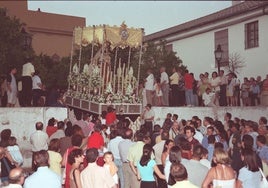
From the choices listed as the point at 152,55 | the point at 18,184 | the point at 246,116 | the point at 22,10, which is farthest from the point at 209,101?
the point at 22,10

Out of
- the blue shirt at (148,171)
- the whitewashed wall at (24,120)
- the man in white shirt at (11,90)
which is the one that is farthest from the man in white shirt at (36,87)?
the blue shirt at (148,171)

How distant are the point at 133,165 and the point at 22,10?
3243cm

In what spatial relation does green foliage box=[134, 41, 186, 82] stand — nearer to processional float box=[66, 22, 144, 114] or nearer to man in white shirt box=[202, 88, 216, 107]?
man in white shirt box=[202, 88, 216, 107]

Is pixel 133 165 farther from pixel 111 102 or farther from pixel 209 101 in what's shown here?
pixel 209 101

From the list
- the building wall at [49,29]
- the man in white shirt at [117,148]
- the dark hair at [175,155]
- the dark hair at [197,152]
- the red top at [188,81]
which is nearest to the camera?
the dark hair at [175,155]

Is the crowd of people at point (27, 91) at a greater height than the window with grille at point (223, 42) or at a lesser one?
lesser

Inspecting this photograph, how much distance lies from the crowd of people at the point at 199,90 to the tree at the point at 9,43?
8.11m

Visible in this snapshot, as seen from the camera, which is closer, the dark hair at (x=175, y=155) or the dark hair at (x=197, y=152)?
the dark hair at (x=175, y=155)

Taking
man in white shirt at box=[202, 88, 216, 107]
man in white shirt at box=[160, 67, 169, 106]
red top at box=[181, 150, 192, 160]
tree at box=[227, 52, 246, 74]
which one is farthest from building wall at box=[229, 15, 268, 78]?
red top at box=[181, 150, 192, 160]

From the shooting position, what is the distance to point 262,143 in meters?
9.41

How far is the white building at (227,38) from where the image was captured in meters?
25.9

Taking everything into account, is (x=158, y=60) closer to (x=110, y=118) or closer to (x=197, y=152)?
(x=110, y=118)

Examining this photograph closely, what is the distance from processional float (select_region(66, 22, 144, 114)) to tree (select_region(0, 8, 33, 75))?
295 inches

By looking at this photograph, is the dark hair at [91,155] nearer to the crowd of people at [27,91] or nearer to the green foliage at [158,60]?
the crowd of people at [27,91]
